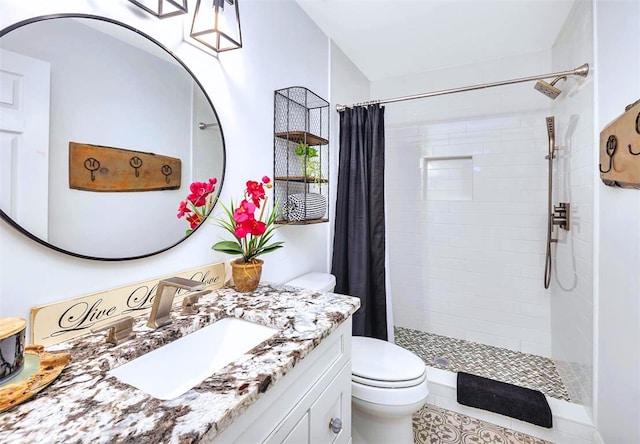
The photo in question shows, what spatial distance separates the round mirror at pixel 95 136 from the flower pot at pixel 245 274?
236 mm

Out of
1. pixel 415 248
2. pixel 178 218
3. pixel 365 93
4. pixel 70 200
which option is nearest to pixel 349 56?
pixel 365 93

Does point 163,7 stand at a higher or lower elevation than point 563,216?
higher

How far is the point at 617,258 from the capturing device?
1220 mm

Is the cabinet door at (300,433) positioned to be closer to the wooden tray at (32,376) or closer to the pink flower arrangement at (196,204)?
the wooden tray at (32,376)

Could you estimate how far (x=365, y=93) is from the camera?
110 inches

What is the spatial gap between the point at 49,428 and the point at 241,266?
2.38 feet

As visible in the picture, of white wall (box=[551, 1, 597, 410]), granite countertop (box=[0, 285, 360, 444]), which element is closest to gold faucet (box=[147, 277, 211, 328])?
granite countertop (box=[0, 285, 360, 444])

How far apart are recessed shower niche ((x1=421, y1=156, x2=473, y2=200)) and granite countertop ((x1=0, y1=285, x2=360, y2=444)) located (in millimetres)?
2046

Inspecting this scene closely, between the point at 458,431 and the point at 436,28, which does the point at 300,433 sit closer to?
the point at 458,431

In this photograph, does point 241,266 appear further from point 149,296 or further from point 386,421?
point 386,421

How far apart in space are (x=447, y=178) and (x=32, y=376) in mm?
2740

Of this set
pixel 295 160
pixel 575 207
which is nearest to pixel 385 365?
pixel 295 160

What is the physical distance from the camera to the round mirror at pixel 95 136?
2.32ft

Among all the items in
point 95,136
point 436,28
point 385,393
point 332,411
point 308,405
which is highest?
point 436,28
